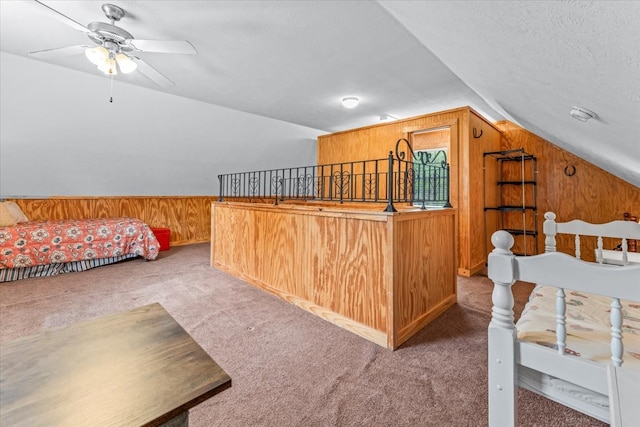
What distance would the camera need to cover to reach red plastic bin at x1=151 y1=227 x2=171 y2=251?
511cm

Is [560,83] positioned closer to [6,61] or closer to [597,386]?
[597,386]

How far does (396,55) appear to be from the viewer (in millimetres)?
2555

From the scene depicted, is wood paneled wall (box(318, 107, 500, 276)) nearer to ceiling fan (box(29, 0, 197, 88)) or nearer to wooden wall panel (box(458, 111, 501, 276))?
wooden wall panel (box(458, 111, 501, 276))

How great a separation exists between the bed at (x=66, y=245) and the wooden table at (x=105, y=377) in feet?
12.7

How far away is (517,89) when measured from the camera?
163cm

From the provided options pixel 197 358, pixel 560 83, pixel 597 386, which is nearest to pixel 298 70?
pixel 560 83

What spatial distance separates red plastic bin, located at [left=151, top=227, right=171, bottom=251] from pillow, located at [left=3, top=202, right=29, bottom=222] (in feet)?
5.53

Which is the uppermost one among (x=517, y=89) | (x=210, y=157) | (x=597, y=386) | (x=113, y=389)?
(x=210, y=157)

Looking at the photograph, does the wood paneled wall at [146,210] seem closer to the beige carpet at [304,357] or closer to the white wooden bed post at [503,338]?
the beige carpet at [304,357]

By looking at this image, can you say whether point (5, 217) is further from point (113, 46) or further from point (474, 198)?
point (474, 198)

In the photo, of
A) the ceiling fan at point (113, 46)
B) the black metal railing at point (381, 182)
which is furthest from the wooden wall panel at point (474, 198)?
the ceiling fan at point (113, 46)

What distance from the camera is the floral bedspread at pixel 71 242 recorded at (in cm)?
344

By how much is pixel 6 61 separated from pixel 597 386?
15.8 ft

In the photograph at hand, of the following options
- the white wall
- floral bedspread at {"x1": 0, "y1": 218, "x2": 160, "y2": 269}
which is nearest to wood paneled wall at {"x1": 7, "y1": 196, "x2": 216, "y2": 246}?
the white wall
